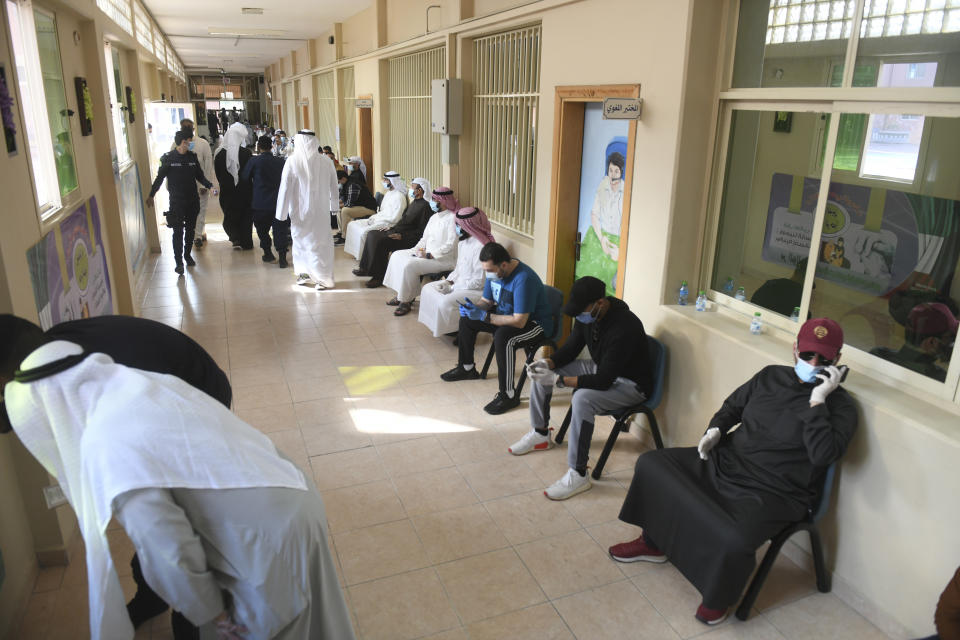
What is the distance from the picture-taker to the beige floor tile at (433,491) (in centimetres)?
339

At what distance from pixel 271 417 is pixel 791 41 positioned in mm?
3719

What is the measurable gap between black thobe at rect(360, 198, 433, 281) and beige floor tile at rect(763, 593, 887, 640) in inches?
211

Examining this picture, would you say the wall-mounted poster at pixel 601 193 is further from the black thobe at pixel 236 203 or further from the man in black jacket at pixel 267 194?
the black thobe at pixel 236 203

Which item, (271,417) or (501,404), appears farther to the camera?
(501,404)

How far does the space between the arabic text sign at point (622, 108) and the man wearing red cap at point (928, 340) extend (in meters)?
1.87

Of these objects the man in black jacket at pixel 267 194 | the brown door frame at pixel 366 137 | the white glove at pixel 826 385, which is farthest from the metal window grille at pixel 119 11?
the white glove at pixel 826 385

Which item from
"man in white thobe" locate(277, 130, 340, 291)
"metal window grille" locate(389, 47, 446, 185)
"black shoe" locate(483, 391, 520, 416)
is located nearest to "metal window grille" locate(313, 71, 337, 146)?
"metal window grille" locate(389, 47, 446, 185)

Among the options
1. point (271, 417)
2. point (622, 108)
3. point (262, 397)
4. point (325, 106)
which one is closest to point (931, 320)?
point (622, 108)

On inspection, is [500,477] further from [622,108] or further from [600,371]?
[622,108]

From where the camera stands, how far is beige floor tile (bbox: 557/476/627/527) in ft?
10.9

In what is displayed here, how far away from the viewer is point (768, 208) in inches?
137

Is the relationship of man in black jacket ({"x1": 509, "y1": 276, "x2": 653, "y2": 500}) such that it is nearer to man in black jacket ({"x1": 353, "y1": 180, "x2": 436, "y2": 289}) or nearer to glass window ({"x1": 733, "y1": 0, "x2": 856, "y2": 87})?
glass window ({"x1": 733, "y1": 0, "x2": 856, "y2": 87})

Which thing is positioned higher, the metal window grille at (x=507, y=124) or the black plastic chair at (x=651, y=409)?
the metal window grille at (x=507, y=124)

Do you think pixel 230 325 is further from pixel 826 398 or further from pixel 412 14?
pixel 826 398
